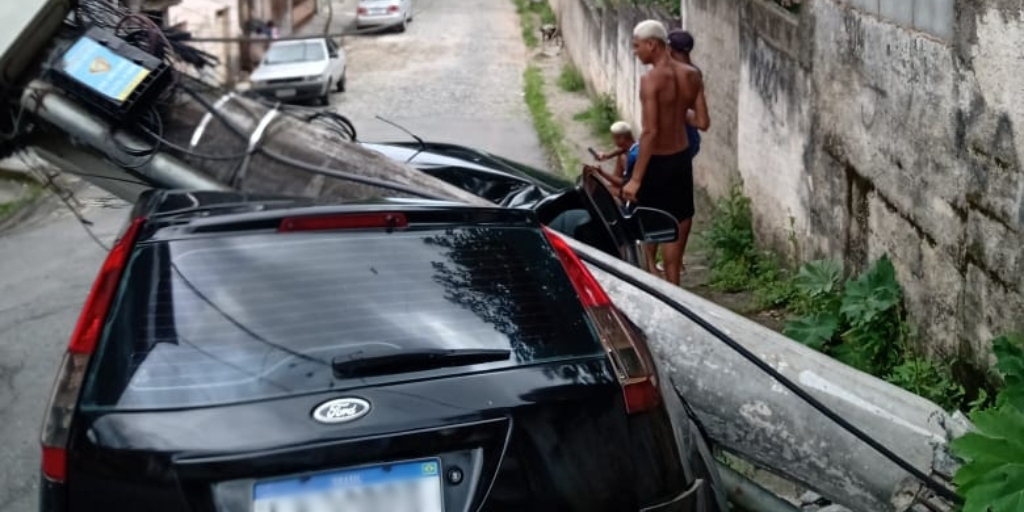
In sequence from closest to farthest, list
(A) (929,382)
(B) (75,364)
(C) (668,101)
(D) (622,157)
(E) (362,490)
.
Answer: (E) (362,490) → (B) (75,364) → (A) (929,382) → (C) (668,101) → (D) (622,157)

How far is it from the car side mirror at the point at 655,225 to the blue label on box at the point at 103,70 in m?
2.73

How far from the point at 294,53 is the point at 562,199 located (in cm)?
2194

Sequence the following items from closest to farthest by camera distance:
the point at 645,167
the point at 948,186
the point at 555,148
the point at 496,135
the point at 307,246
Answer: the point at 307,246
the point at 948,186
the point at 645,167
the point at 555,148
the point at 496,135

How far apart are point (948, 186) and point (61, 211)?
1086 centimetres

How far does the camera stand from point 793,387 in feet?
15.4

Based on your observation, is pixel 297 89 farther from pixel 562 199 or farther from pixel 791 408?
pixel 791 408

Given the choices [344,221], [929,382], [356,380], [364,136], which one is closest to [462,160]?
[929,382]

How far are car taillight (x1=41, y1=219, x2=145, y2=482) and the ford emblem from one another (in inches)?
23.8

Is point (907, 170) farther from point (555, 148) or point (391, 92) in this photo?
point (391, 92)

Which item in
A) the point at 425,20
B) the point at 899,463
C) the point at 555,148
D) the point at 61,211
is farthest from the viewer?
the point at 425,20

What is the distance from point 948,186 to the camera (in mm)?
5680

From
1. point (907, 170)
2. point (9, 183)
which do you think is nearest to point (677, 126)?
point (907, 170)

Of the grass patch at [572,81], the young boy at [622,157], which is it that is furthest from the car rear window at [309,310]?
the grass patch at [572,81]

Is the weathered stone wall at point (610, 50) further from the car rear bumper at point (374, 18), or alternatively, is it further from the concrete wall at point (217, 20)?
the car rear bumper at point (374, 18)
